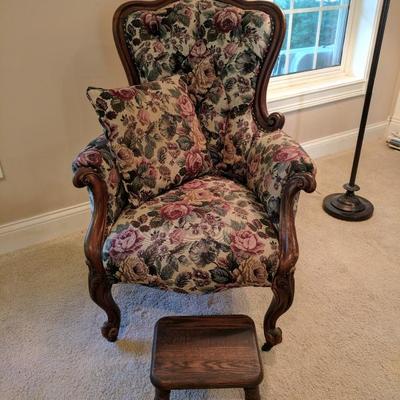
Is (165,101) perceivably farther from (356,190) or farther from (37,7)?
(356,190)

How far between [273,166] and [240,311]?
600mm

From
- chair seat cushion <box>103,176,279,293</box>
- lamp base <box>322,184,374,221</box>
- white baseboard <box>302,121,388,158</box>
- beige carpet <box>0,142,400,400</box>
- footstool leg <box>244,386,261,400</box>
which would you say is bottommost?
beige carpet <box>0,142,400,400</box>

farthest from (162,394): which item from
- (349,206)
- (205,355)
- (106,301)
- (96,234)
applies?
(349,206)

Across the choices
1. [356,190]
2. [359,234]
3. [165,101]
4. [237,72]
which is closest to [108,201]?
[165,101]

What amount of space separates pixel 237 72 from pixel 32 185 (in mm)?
1072

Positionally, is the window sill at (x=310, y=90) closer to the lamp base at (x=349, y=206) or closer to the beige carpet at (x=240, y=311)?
the lamp base at (x=349, y=206)

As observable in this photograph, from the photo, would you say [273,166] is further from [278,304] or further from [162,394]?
[162,394]

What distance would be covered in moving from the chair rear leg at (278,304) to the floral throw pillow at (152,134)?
515 mm

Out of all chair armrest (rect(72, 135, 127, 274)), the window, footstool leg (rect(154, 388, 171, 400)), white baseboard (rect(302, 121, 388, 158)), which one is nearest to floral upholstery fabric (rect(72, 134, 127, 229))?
chair armrest (rect(72, 135, 127, 274))

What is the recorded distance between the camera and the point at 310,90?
2320mm

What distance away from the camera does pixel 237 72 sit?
1.46 meters

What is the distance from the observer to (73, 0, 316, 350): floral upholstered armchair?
1146 mm

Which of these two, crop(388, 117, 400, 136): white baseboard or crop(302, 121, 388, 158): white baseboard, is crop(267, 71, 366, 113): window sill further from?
crop(388, 117, 400, 136): white baseboard

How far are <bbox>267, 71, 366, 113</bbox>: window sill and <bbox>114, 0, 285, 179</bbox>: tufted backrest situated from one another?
2.39 ft
